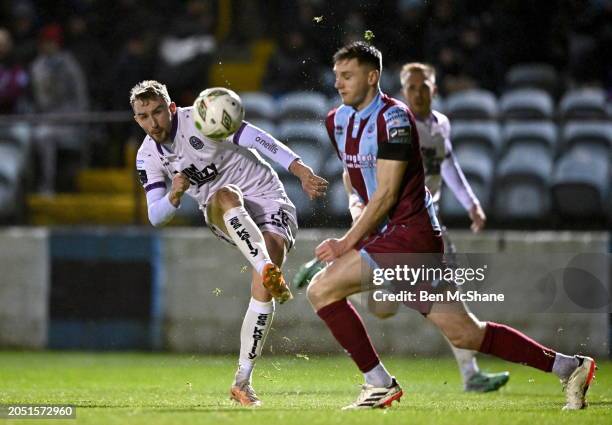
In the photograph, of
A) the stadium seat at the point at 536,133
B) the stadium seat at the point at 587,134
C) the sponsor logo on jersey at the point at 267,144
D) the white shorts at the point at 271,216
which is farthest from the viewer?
the stadium seat at the point at 536,133

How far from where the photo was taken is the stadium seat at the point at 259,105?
13.7 m

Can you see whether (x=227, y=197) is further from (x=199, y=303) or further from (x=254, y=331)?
(x=199, y=303)

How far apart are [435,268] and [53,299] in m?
6.50

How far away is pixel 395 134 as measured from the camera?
7.80m

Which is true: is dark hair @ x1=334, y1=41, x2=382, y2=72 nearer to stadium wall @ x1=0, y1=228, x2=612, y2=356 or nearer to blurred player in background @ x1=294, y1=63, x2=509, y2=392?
blurred player in background @ x1=294, y1=63, x2=509, y2=392

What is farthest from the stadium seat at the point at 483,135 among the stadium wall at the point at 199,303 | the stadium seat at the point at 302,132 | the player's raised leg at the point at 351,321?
the player's raised leg at the point at 351,321

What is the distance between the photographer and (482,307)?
11.8 metres

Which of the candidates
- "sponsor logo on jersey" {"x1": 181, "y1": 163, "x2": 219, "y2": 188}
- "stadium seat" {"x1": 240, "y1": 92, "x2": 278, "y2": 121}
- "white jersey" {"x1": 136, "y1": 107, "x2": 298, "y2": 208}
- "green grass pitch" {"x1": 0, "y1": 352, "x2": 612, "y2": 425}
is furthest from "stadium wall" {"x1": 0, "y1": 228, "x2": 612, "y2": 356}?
"sponsor logo on jersey" {"x1": 181, "y1": 163, "x2": 219, "y2": 188}

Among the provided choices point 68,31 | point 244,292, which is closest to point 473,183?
point 244,292

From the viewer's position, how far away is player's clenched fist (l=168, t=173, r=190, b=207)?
8.17m

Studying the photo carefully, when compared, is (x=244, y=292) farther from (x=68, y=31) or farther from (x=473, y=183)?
(x=68, y=31)

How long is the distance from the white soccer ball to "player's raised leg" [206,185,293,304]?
408 millimetres

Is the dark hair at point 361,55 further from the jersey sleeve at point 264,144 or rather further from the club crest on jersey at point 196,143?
the club crest on jersey at point 196,143

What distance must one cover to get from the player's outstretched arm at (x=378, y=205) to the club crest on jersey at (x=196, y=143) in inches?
53.1
